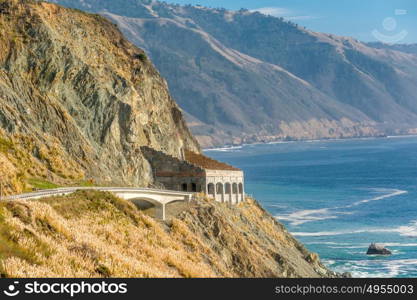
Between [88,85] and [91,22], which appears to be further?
[91,22]

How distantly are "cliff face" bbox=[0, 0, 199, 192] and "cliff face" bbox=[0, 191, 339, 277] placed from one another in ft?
27.1

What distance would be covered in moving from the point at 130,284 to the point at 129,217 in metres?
29.5

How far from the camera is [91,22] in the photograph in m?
90.6

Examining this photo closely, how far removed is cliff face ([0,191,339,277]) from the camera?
33.2 m

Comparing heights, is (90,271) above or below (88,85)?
below

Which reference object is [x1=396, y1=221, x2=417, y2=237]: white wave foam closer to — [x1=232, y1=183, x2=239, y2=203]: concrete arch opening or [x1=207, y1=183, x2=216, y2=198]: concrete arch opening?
[x1=232, y1=183, x2=239, y2=203]: concrete arch opening

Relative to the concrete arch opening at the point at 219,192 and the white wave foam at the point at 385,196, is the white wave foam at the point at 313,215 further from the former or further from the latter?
the concrete arch opening at the point at 219,192

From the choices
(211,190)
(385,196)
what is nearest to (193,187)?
(211,190)

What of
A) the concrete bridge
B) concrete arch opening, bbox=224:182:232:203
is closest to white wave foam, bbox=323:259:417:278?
concrete arch opening, bbox=224:182:232:203

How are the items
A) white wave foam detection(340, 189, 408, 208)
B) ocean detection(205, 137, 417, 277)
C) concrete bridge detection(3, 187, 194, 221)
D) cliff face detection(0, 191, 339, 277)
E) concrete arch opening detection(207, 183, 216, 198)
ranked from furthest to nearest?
white wave foam detection(340, 189, 408, 208) < ocean detection(205, 137, 417, 277) < concrete arch opening detection(207, 183, 216, 198) < concrete bridge detection(3, 187, 194, 221) < cliff face detection(0, 191, 339, 277)

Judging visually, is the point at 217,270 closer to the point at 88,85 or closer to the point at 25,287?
the point at 88,85

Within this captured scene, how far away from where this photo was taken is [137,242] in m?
47.5

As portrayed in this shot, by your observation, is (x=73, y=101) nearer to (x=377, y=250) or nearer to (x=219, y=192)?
(x=219, y=192)

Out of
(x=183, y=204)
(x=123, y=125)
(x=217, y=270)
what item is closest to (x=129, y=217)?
(x=217, y=270)
